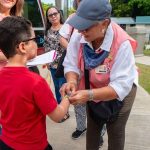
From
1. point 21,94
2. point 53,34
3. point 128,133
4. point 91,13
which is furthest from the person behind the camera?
point 53,34

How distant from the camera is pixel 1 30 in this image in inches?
95.4

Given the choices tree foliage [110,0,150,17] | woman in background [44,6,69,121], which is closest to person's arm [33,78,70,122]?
woman in background [44,6,69,121]

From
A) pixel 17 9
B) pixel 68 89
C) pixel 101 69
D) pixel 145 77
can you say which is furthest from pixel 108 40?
pixel 145 77

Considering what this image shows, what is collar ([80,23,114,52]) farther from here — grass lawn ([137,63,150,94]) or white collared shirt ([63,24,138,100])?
grass lawn ([137,63,150,94])

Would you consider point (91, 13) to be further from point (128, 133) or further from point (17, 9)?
point (128, 133)

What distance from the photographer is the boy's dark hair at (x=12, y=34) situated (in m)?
2.42

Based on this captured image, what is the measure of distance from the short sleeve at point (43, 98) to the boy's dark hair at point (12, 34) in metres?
0.27

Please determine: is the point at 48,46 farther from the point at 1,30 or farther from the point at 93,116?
the point at 1,30

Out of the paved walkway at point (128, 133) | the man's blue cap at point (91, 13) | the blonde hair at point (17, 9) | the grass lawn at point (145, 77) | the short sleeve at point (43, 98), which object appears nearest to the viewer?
the short sleeve at point (43, 98)

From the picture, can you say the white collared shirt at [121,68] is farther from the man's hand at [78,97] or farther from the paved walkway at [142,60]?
the paved walkway at [142,60]

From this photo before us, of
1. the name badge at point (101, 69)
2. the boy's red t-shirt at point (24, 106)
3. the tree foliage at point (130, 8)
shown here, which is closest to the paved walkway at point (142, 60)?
the name badge at point (101, 69)

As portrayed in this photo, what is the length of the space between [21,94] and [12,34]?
1.23 ft

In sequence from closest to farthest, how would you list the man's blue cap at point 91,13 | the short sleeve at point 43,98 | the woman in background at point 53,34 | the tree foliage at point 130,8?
the short sleeve at point 43,98 → the man's blue cap at point 91,13 → the woman in background at point 53,34 → the tree foliage at point 130,8

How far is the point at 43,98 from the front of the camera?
7.89ft
